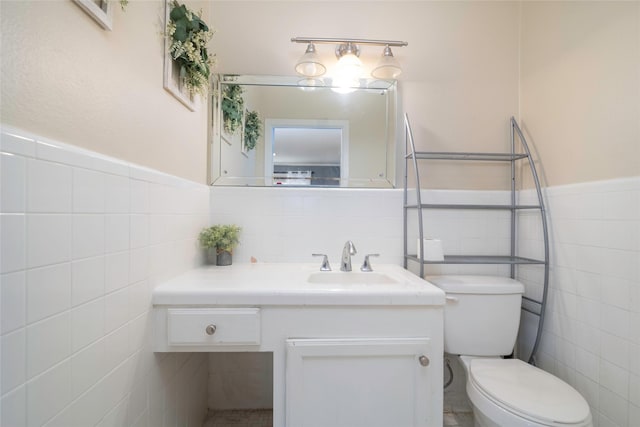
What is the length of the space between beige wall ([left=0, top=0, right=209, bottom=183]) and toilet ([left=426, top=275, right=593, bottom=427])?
135cm

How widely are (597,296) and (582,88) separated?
87cm

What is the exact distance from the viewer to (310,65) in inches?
57.1

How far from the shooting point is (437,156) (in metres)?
1.55

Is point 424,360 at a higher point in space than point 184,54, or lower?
lower

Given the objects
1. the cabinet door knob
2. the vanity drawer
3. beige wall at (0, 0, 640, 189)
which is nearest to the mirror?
beige wall at (0, 0, 640, 189)

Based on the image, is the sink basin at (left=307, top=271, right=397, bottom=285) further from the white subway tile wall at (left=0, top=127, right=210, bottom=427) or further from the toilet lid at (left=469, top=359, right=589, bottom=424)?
the white subway tile wall at (left=0, top=127, right=210, bottom=427)

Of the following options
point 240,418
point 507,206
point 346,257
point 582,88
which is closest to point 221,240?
point 346,257

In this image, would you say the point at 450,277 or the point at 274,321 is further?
the point at 450,277

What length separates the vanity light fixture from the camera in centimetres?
145

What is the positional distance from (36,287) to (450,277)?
1513 mm

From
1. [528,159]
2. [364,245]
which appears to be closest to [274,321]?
[364,245]

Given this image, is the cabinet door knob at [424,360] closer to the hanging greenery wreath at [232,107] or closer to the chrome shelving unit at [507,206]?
the chrome shelving unit at [507,206]

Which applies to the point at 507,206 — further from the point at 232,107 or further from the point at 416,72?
the point at 232,107

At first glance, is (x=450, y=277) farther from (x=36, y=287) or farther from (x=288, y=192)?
(x=36, y=287)
